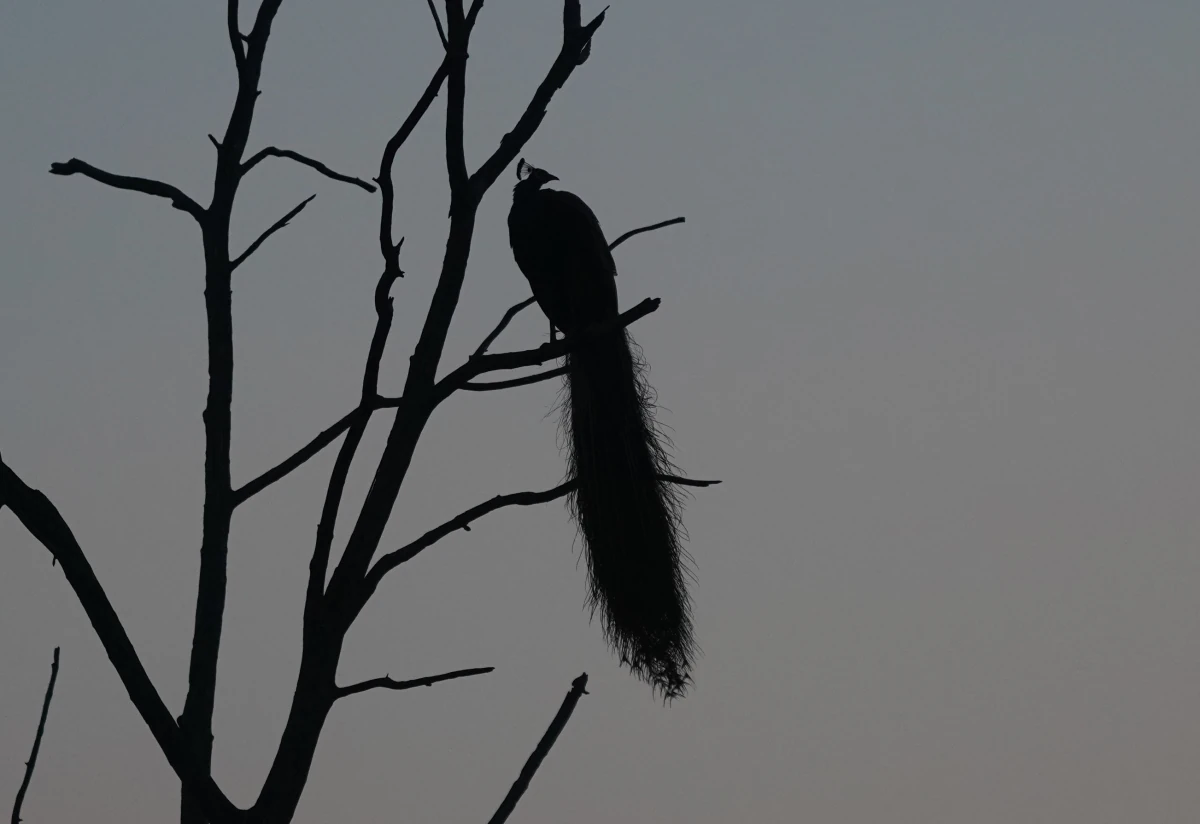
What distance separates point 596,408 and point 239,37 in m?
1.87

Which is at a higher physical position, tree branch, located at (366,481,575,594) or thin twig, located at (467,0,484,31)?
thin twig, located at (467,0,484,31)

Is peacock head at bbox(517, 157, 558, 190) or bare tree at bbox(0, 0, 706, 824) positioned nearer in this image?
bare tree at bbox(0, 0, 706, 824)

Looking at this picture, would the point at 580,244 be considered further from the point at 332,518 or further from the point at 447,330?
the point at 332,518

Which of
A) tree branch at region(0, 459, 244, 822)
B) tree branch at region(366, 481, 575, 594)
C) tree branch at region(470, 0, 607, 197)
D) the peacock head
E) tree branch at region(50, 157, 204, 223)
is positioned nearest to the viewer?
tree branch at region(0, 459, 244, 822)

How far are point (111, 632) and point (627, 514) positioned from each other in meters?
2.29

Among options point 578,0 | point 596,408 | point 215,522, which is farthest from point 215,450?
point 596,408

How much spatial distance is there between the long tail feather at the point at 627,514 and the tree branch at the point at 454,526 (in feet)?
2.79

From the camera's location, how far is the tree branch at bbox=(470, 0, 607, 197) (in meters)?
2.91

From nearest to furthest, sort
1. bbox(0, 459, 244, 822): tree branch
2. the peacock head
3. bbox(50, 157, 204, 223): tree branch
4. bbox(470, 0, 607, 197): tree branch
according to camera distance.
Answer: bbox(0, 459, 244, 822): tree branch < bbox(470, 0, 607, 197): tree branch < bbox(50, 157, 204, 223): tree branch < the peacock head

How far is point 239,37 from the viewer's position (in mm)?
3650

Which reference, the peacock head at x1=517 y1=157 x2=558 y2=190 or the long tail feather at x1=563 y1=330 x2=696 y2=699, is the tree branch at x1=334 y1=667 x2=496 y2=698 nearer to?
the long tail feather at x1=563 y1=330 x2=696 y2=699

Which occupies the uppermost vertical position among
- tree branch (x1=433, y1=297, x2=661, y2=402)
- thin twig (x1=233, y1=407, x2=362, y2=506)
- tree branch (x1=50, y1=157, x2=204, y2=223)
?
tree branch (x1=50, y1=157, x2=204, y2=223)

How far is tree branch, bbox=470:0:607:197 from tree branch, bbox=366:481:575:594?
1.97 feet

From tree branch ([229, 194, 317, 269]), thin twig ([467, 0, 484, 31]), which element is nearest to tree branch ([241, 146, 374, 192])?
tree branch ([229, 194, 317, 269])
